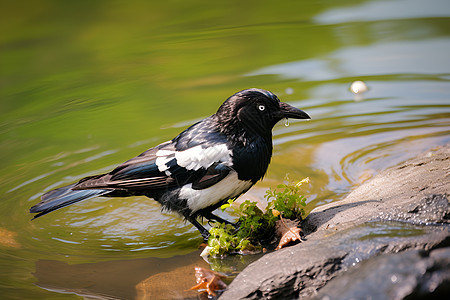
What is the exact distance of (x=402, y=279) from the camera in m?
2.64

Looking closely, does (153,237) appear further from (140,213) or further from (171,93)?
(171,93)

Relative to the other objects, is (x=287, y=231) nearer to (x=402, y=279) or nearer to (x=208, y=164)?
(x=208, y=164)

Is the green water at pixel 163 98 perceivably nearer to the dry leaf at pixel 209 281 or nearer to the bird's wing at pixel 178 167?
the dry leaf at pixel 209 281

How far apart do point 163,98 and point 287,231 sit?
3505 mm

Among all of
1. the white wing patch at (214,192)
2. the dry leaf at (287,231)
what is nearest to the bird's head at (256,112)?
the white wing patch at (214,192)

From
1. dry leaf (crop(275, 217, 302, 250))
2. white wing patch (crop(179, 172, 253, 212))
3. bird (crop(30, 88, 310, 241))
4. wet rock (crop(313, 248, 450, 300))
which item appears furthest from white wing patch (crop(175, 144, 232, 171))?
wet rock (crop(313, 248, 450, 300))

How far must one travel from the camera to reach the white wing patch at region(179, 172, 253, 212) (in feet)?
13.6

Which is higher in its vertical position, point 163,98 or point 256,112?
point 256,112

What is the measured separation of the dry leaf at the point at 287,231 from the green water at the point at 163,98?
2.12ft

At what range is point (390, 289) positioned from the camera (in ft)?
8.64

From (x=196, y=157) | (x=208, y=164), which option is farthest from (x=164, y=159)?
(x=208, y=164)

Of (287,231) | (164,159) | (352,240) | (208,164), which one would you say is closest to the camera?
(352,240)

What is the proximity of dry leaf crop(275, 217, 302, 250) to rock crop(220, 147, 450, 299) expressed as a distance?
0.08 metres

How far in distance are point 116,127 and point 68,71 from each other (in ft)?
5.86
